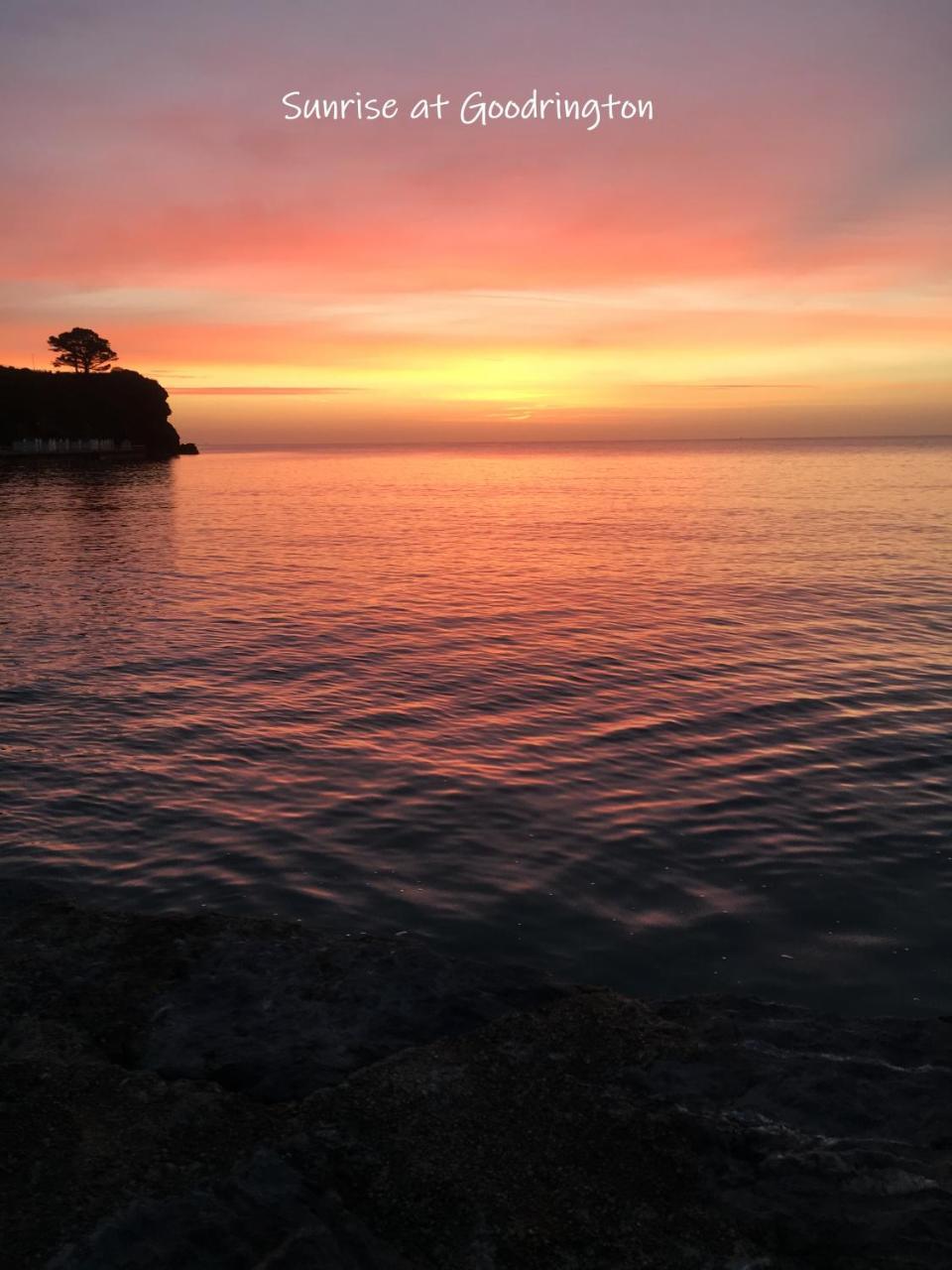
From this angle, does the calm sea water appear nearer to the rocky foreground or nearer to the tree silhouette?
the rocky foreground

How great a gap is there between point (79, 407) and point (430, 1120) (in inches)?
6539

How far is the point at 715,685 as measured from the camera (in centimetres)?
2103

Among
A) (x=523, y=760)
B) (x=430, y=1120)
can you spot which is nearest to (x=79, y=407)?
(x=523, y=760)

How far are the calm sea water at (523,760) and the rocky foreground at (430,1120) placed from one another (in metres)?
1.46

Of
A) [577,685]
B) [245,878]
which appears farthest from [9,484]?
[245,878]

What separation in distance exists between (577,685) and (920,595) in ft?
62.6

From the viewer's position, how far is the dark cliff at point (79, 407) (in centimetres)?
14188

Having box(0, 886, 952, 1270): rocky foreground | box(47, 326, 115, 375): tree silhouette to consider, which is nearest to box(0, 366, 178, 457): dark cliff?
box(47, 326, 115, 375): tree silhouette

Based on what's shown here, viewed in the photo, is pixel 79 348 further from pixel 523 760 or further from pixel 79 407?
pixel 523 760

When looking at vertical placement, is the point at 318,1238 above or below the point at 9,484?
below

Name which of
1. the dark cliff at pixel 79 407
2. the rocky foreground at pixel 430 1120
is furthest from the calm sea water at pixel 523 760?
the dark cliff at pixel 79 407

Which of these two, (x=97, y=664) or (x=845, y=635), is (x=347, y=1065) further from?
(x=845, y=635)

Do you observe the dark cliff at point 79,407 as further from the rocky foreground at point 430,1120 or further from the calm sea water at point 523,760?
the rocky foreground at point 430,1120

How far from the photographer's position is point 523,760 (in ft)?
52.5
